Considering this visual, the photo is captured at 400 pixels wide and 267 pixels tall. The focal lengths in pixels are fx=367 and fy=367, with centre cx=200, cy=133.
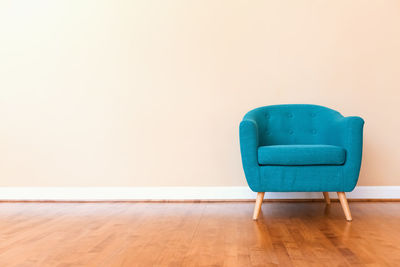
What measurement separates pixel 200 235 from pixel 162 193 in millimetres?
1260

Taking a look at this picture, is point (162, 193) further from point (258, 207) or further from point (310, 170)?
point (310, 170)

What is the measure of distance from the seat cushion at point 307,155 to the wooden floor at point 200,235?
0.38 metres

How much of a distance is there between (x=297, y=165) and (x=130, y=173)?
1.56 meters

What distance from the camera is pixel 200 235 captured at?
6.63 ft

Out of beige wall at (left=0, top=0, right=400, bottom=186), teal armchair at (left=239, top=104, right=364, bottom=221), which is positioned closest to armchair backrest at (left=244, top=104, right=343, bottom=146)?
beige wall at (left=0, top=0, right=400, bottom=186)

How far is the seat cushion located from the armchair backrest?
504 mm

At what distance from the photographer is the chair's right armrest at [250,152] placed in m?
2.41

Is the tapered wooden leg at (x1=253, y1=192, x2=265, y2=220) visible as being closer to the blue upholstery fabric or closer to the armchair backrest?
the blue upholstery fabric

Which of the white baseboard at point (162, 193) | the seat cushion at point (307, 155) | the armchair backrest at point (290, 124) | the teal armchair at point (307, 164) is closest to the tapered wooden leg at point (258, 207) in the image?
the teal armchair at point (307, 164)

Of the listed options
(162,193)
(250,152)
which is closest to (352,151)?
(250,152)

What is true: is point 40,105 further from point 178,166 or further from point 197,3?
point 197,3

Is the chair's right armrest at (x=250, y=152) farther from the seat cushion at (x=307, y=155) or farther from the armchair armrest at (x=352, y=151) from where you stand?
the armchair armrest at (x=352, y=151)

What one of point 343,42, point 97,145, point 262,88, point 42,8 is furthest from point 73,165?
point 343,42

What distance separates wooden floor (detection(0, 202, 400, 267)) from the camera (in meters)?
1.60
